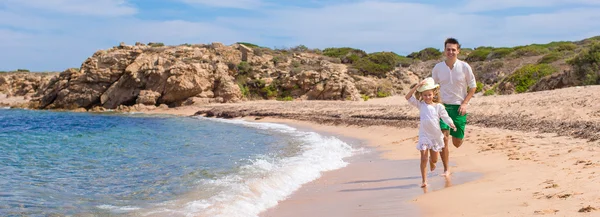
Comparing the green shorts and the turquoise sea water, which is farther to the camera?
the green shorts

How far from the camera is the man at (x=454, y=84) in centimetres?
649

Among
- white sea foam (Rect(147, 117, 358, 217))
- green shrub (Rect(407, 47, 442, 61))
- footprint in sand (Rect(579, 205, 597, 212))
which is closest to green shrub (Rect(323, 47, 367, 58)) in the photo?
green shrub (Rect(407, 47, 442, 61))

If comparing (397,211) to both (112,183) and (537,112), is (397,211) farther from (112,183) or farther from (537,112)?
(537,112)

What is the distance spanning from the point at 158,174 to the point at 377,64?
38.9 metres

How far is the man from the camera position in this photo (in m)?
6.49

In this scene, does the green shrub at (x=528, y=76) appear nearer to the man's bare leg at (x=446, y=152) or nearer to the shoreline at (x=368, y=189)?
the shoreline at (x=368, y=189)

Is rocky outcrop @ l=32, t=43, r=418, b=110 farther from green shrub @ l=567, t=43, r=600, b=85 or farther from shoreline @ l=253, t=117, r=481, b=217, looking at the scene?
shoreline @ l=253, t=117, r=481, b=217

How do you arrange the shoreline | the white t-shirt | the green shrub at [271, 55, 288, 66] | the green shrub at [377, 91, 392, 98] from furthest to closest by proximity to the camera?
the green shrub at [271, 55, 288, 66], the green shrub at [377, 91, 392, 98], the white t-shirt, the shoreline

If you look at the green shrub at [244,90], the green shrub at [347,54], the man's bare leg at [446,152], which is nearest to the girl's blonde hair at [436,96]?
the man's bare leg at [446,152]

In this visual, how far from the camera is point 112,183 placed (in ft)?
26.0

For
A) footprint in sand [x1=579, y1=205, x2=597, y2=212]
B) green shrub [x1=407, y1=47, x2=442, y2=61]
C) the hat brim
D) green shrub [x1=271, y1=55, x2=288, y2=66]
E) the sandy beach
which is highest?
green shrub [x1=407, y1=47, x2=442, y2=61]

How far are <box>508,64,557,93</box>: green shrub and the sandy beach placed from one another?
1079cm

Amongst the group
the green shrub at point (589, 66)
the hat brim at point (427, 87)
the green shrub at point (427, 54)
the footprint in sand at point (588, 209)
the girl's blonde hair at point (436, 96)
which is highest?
the green shrub at point (427, 54)

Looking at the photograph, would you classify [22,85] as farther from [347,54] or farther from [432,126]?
[432,126]
